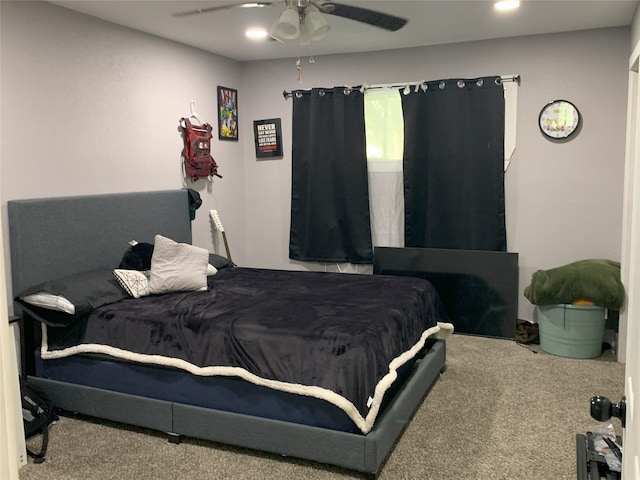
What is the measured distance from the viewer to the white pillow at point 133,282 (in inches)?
140

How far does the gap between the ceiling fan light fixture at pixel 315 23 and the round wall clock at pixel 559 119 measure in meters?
2.35

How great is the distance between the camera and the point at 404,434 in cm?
307

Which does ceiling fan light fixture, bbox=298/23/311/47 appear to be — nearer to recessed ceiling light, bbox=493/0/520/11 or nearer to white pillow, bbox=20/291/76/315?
recessed ceiling light, bbox=493/0/520/11

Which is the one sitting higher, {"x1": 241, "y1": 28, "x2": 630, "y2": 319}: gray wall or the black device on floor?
{"x1": 241, "y1": 28, "x2": 630, "y2": 319}: gray wall

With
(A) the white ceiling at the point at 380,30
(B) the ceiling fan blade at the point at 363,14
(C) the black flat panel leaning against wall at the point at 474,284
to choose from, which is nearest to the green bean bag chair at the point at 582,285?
(C) the black flat panel leaning against wall at the point at 474,284

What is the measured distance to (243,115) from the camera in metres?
5.84

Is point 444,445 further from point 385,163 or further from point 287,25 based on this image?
point 385,163

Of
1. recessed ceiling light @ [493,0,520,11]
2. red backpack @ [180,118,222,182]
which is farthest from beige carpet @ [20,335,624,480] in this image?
recessed ceiling light @ [493,0,520,11]

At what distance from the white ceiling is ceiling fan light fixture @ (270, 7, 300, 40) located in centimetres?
33

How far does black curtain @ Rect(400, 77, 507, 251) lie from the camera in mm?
4840

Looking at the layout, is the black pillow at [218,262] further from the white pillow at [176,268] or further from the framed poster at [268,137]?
the framed poster at [268,137]

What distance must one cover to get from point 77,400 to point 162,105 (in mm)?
2432

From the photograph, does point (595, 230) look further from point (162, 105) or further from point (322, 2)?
point (162, 105)

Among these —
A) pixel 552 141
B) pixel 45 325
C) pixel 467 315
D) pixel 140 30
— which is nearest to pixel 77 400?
pixel 45 325
